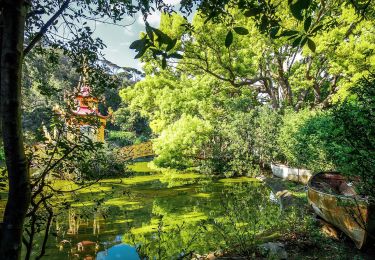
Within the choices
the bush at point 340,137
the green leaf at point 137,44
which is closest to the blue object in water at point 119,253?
the bush at point 340,137

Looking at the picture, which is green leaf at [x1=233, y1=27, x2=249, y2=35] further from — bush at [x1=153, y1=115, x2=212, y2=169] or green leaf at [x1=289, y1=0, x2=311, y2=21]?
bush at [x1=153, y1=115, x2=212, y2=169]

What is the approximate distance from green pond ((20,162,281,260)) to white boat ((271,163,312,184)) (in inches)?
68.5

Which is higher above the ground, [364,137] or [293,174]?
[364,137]

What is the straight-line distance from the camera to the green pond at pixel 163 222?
6.46 meters

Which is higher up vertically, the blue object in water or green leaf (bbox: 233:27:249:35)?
green leaf (bbox: 233:27:249:35)

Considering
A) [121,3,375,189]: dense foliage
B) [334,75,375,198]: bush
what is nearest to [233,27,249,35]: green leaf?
[334,75,375,198]: bush

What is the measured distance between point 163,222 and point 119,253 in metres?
1.31

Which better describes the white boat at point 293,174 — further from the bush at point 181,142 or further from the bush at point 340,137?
the bush at point 181,142

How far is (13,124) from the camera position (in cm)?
140

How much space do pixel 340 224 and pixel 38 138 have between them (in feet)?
22.2

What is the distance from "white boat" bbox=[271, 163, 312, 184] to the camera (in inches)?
596

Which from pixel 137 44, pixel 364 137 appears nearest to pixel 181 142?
pixel 364 137

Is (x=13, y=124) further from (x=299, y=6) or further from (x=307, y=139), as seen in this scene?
(x=307, y=139)

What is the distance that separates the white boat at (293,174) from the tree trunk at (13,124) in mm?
15104
